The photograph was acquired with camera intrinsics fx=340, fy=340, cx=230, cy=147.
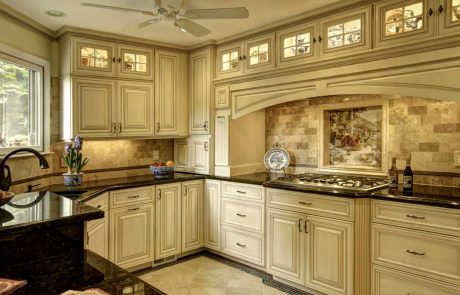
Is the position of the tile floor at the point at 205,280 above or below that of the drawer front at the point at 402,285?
below

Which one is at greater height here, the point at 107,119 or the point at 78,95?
the point at 78,95

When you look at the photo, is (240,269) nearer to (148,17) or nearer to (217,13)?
(217,13)

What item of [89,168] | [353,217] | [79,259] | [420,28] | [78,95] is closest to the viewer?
[79,259]

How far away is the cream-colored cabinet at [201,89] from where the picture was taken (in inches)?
160

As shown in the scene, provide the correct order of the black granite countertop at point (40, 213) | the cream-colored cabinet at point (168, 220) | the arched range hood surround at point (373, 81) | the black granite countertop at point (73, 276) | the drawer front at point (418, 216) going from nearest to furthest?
the black granite countertop at point (73, 276) < the black granite countertop at point (40, 213) < the drawer front at point (418, 216) < the arched range hood surround at point (373, 81) < the cream-colored cabinet at point (168, 220)

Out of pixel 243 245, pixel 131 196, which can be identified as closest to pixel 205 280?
pixel 243 245

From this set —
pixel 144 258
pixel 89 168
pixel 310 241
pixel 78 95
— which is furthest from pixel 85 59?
pixel 310 241

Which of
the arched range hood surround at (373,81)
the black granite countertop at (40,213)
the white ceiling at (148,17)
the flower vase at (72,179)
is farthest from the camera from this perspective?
the flower vase at (72,179)

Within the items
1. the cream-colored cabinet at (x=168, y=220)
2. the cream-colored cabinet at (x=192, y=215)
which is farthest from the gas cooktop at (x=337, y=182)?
the cream-colored cabinet at (x=168, y=220)

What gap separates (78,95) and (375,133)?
2995 mm

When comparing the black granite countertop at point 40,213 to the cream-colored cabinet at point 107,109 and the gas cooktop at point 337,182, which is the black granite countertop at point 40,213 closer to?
the cream-colored cabinet at point 107,109

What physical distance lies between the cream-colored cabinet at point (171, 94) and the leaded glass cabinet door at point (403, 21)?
7.76 feet

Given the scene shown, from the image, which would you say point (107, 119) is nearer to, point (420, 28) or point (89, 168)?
point (89, 168)

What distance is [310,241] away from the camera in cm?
297
